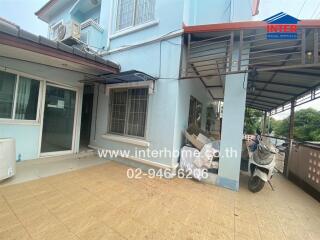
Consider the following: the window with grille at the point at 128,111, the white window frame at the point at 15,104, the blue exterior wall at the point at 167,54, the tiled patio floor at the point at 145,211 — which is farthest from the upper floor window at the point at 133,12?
the tiled patio floor at the point at 145,211

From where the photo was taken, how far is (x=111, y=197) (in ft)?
10.9

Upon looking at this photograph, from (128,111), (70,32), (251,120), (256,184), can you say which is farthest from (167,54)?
(251,120)

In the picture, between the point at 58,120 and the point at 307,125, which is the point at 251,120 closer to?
the point at 307,125

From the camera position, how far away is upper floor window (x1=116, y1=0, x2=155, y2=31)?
18.0ft

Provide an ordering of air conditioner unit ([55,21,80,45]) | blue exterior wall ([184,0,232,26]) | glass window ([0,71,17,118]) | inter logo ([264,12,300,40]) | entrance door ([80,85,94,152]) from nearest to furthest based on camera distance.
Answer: inter logo ([264,12,300,40]), glass window ([0,71,17,118]), blue exterior wall ([184,0,232,26]), air conditioner unit ([55,21,80,45]), entrance door ([80,85,94,152])

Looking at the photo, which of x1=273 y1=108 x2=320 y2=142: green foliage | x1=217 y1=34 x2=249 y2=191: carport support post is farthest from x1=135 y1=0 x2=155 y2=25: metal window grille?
x1=273 y1=108 x2=320 y2=142: green foliage

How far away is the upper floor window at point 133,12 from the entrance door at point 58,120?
313cm

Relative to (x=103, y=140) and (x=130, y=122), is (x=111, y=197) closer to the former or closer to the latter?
(x=130, y=122)

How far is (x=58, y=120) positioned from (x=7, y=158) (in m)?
2.24

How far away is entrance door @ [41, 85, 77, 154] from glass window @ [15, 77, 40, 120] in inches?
12.2

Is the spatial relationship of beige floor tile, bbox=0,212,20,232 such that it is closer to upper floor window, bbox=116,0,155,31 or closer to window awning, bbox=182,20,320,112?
window awning, bbox=182,20,320,112

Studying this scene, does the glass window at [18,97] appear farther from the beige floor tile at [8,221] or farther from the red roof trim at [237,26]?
the red roof trim at [237,26]

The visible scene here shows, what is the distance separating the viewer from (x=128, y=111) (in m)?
5.70

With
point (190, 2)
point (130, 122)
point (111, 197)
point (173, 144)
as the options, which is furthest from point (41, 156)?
point (190, 2)
